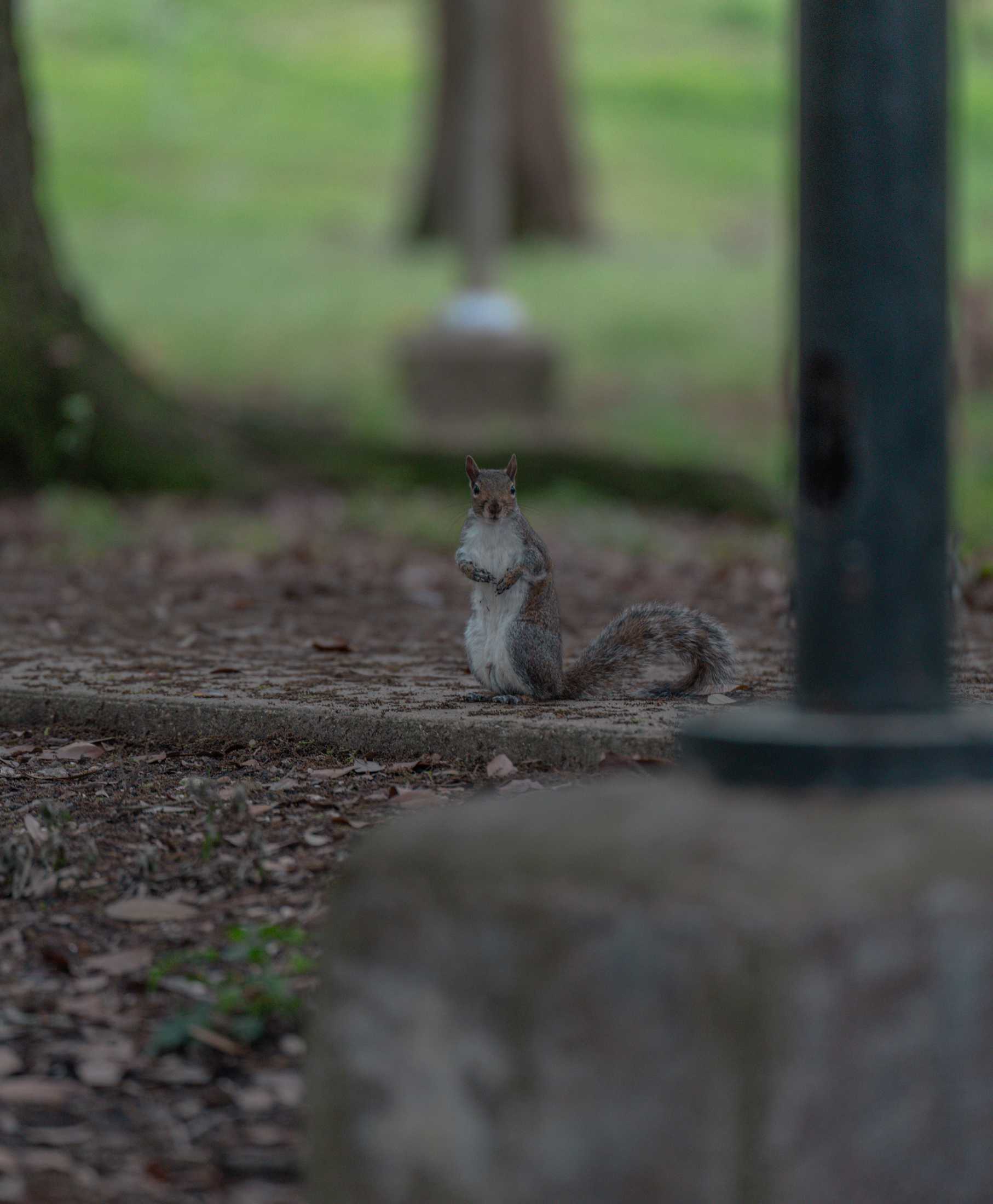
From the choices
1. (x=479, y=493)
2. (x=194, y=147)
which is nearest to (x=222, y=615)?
(x=479, y=493)

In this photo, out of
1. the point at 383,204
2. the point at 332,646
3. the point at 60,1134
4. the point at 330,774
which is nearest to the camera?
the point at 60,1134

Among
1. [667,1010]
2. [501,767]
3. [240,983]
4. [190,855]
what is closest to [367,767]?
[501,767]

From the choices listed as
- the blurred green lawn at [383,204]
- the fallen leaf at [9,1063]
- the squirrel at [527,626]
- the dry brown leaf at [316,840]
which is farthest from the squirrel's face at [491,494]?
the blurred green lawn at [383,204]

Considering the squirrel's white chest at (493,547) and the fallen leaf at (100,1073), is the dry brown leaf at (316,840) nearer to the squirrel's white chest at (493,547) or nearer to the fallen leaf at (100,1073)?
the fallen leaf at (100,1073)

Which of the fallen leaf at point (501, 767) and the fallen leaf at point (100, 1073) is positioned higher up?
the fallen leaf at point (501, 767)

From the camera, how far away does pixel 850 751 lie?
2.10 metres

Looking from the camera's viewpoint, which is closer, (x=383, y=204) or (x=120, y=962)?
(x=120, y=962)

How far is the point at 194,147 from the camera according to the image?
85.9 feet

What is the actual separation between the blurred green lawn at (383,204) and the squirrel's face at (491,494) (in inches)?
191

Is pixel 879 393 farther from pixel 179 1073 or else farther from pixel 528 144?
pixel 528 144

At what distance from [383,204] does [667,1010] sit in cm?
2333

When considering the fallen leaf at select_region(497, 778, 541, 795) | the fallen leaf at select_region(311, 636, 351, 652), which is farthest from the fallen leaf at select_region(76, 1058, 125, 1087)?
the fallen leaf at select_region(311, 636, 351, 652)

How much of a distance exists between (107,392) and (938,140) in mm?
7401

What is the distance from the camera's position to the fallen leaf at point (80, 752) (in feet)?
13.3
